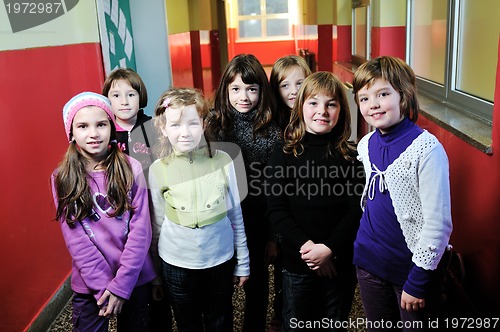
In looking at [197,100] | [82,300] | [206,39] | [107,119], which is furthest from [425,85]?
[206,39]

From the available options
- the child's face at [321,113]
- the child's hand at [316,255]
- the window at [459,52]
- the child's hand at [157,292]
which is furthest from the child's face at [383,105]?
the window at [459,52]

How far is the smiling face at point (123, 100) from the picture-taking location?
81.1 inches

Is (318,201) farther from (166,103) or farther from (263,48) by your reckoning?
(263,48)

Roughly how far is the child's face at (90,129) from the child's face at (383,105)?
84cm

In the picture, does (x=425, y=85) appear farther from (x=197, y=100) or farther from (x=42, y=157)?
(x=42, y=157)

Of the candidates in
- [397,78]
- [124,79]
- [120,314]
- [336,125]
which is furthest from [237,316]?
[397,78]

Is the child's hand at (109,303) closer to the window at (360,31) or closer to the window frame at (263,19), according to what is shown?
the window at (360,31)

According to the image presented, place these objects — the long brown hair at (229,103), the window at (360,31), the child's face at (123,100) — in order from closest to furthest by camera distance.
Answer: the long brown hair at (229,103), the child's face at (123,100), the window at (360,31)

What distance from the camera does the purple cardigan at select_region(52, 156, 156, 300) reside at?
1.53 metres

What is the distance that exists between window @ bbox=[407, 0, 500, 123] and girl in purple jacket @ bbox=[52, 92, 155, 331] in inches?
66.0

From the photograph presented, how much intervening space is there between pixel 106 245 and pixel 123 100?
2.47 feet

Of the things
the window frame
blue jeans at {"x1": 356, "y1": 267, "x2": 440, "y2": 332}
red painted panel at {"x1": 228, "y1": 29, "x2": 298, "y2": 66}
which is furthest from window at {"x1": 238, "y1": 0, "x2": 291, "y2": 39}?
blue jeans at {"x1": 356, "y1": 267, "x2": 440, "y2": 332}

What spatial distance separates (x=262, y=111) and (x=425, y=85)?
1.81m

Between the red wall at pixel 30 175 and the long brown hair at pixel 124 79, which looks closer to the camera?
the red wall at pixel 30 175
